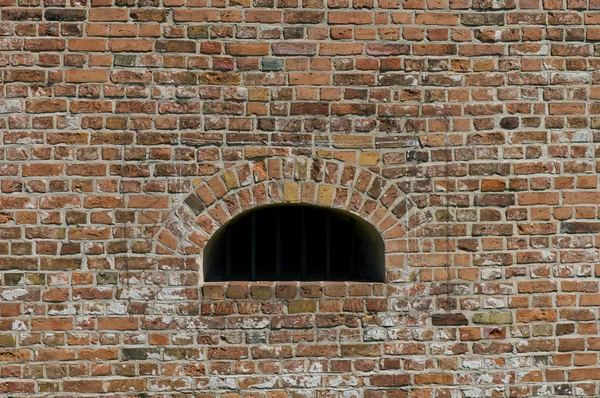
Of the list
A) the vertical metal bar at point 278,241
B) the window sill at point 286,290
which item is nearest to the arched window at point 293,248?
the vertical metal bar at point 278,241

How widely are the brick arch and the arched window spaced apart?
21 cm

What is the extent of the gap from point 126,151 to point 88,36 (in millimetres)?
697

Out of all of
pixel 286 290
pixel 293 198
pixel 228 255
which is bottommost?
pixel 286 290

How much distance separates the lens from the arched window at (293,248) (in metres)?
3.59

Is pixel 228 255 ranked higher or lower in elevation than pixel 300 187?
lower

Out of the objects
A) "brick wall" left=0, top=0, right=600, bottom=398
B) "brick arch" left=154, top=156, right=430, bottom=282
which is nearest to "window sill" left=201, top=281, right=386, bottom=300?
"brick wall" left=0, top=0, right=600, bottom=398

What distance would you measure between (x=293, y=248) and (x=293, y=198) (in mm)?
444

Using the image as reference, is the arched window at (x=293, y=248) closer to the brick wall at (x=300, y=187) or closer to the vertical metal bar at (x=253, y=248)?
the vertical metal bar at (x=253, y=248)

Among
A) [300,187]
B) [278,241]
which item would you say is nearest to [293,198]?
[300,187]

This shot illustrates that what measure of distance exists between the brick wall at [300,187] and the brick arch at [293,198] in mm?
13

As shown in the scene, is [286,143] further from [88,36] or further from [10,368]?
[10,368]

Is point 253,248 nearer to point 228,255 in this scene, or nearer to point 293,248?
point 228,255

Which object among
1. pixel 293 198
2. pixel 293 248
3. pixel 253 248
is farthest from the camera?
pixel 293 248

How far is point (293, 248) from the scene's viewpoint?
368 centimetres
